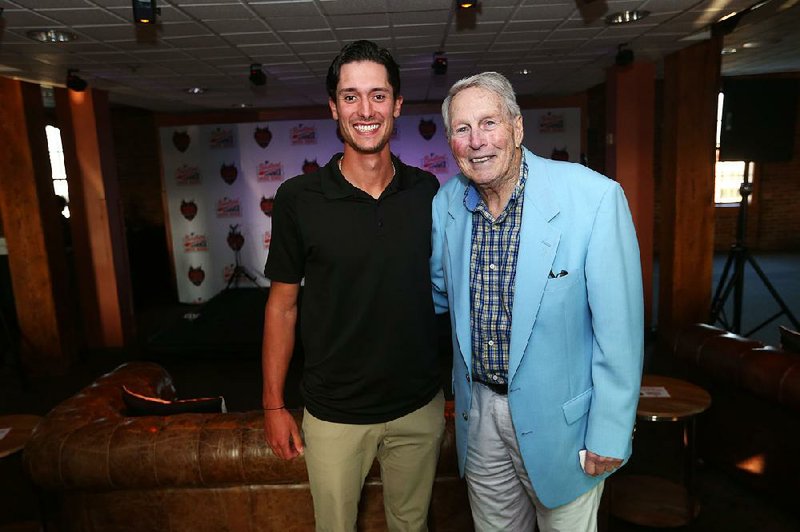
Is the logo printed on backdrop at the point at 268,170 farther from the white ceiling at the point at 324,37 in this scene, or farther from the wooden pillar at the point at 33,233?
the wooden pillar at the point at 33,233

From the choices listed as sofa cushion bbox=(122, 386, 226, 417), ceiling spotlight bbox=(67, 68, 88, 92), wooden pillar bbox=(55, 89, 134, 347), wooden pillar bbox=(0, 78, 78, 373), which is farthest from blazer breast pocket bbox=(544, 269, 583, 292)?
wooden pillar bbox=(55, 89, 134, 347)

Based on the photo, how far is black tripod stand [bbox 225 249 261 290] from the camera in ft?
28.7

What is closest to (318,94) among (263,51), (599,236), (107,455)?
(263,51)

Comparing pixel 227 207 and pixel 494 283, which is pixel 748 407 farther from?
pixel 227 207

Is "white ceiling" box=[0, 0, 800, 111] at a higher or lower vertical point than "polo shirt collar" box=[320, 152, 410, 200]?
higher

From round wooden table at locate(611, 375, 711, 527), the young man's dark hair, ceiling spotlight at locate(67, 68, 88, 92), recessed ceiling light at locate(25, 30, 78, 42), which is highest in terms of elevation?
recessed ceiling light at locate(25, 30, 78, 42)

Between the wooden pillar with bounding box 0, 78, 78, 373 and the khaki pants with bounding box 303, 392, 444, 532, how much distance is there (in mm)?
5091

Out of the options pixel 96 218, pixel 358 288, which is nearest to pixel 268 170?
pixel 96 218

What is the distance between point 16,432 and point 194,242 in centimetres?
640

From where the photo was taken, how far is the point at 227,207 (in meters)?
8.82

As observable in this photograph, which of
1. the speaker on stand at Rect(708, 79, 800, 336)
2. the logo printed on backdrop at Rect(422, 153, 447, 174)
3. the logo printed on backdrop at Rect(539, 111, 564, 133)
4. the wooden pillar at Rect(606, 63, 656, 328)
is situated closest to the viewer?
the speaker on stand at Rect(708, 79, 800, 336)

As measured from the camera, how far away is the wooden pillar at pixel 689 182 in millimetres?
5191

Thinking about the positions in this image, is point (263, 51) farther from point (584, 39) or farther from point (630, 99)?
point (630, 99)

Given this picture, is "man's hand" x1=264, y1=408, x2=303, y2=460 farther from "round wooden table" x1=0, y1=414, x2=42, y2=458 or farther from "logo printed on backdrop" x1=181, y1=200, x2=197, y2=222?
"logo printed on backdrop" x1=181, y1=200, x2=197, y2=222
